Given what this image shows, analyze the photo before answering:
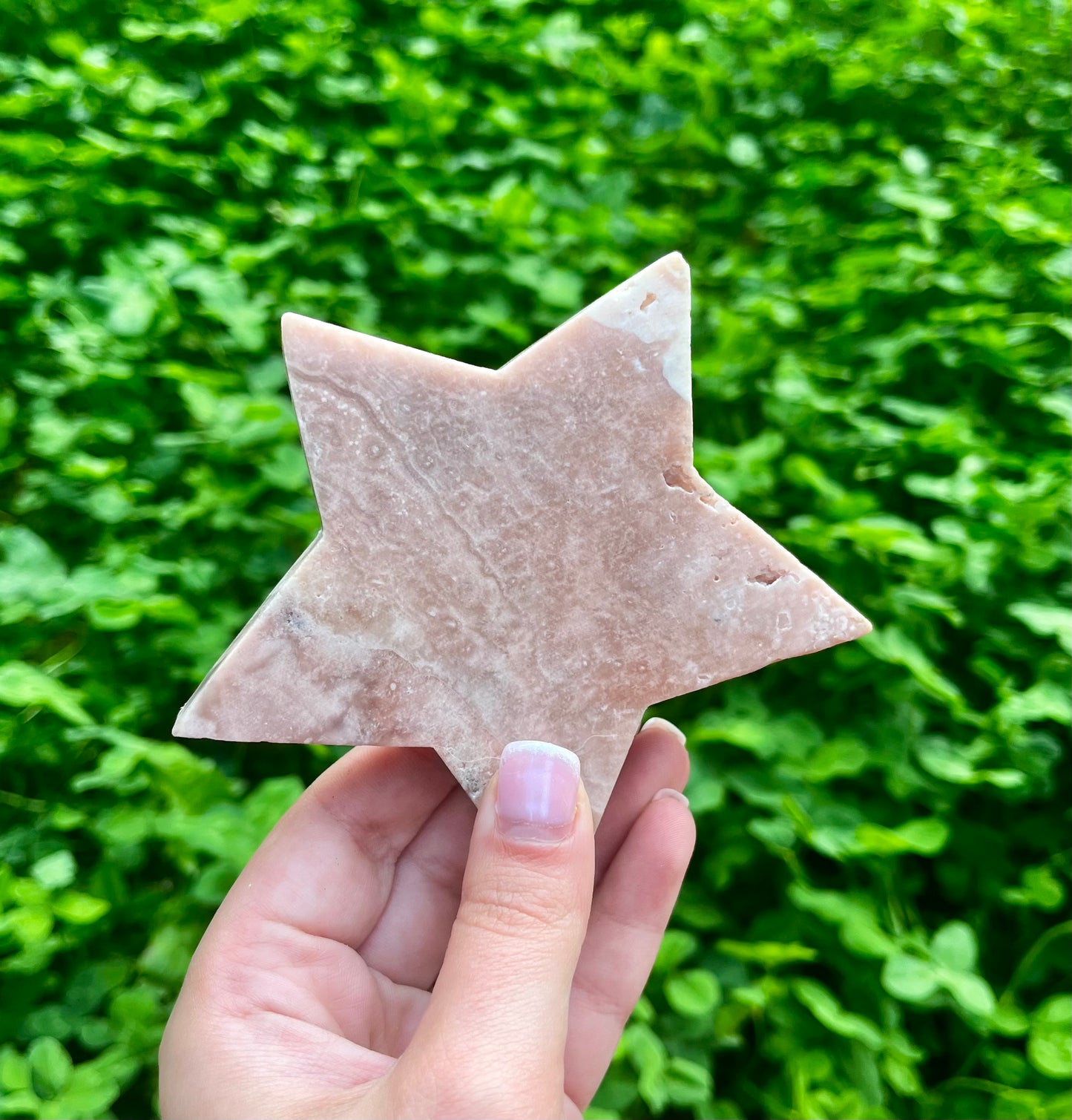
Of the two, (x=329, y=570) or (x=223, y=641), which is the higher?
(x=329, y=570)

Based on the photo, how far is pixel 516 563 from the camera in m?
1.23

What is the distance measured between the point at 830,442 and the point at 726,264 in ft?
2.10

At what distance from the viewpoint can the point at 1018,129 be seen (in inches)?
108

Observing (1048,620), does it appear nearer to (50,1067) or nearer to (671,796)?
(671,796)

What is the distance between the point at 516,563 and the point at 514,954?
0.50 meters

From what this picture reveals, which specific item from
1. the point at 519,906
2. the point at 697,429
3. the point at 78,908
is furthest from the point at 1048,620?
the point at 78,908

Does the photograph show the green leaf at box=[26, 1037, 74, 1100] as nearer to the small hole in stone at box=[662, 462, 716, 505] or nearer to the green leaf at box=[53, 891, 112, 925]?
the green leaf at box=[53, 891, 112, 925]

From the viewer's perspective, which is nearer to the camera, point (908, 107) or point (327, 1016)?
point (327, 1016)

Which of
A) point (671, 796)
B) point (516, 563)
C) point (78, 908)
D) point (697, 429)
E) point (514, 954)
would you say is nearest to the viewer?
point (514, 954)

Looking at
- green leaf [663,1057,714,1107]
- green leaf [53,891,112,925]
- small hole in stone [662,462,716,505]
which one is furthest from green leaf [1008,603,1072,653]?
green leaf [53,891,112,925]

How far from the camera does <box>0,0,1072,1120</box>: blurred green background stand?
1.50 m

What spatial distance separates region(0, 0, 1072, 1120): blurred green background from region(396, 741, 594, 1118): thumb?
512 mm

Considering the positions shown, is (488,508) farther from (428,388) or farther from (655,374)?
(655,374)

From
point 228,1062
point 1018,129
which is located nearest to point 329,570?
point 228,1062
